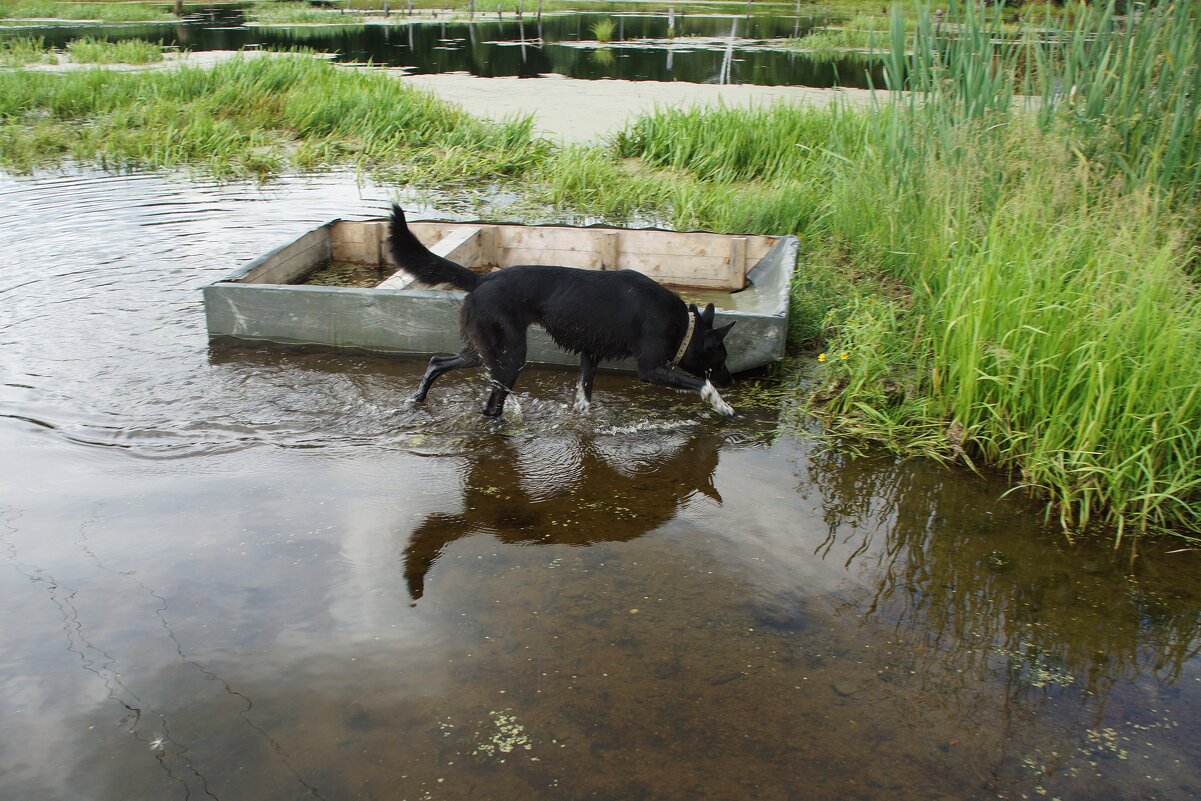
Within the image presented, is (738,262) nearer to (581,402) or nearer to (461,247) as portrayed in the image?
(461,247)

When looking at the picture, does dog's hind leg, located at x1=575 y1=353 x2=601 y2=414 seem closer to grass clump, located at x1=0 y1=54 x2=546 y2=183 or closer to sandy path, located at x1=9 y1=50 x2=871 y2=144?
grass clump, located at x1=0 y1=54 x2=546 y2=183

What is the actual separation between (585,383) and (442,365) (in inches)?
36.2

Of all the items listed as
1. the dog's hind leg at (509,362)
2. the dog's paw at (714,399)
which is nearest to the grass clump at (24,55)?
the dog's hind leg at (509,362)

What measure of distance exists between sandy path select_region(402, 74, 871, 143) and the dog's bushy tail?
25.6 ft

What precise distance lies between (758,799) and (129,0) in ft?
145

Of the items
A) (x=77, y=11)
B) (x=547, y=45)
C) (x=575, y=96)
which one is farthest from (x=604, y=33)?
(x=77, y=11)

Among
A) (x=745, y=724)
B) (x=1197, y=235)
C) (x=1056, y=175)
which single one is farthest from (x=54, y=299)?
(x=1197, y=235)

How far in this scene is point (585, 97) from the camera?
1734 centimetres

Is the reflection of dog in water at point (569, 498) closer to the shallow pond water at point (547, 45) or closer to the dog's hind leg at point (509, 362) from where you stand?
the dog's hind leg at point (509, 362)

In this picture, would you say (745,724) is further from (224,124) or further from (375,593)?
(224,124)

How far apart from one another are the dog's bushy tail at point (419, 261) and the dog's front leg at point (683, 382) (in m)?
1.25

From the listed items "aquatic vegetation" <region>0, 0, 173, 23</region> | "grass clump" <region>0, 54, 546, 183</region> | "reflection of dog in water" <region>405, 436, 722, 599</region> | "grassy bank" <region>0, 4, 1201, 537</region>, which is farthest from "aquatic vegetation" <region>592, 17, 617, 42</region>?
"reflection of dog in water" <region>405, 436, 722, 599</region>

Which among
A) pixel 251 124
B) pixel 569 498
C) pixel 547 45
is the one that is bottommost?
pixel 569 498

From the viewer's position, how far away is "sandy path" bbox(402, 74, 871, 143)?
14602 mm
